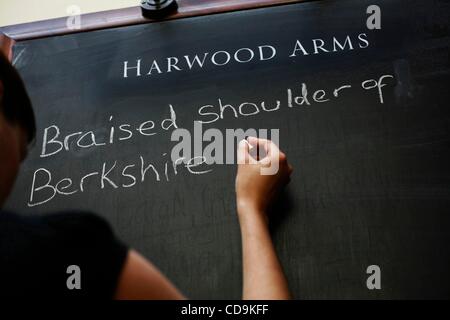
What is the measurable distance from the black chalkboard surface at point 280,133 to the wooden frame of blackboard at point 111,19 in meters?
0.02

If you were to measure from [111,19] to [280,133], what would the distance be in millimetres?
552

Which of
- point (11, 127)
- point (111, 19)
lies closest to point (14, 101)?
point (11, 127)

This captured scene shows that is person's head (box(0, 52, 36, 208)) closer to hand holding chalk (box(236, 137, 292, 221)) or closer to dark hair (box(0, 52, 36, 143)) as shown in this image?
dark hair (box(0, 52, 36, 143))

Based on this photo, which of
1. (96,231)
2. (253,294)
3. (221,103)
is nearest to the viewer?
(253,294)

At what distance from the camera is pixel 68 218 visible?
0.95 metres

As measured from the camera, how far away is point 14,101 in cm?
100

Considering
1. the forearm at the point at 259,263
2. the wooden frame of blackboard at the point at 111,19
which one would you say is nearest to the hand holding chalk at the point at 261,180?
the forearm at the point at 259,263

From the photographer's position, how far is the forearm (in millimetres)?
803

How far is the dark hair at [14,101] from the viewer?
0.97 meters

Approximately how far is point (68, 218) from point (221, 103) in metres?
0.40

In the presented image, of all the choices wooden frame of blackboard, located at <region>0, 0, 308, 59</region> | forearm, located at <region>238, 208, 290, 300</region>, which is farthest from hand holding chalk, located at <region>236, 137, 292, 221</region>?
wooden frame of blackboard, located at <region>0, 0, 308, 59</region>

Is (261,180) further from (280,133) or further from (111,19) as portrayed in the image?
(111,19)
